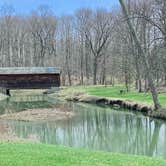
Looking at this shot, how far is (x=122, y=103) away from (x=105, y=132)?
12.7 metres

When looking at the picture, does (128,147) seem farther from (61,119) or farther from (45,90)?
(45,90)

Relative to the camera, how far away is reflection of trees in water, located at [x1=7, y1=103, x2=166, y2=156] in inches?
626

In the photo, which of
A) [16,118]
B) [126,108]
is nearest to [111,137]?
[16,118]

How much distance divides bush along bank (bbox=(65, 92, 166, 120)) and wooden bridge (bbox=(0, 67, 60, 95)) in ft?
34.8

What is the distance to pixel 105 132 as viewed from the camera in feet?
65.6

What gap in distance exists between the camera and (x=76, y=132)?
19.9m

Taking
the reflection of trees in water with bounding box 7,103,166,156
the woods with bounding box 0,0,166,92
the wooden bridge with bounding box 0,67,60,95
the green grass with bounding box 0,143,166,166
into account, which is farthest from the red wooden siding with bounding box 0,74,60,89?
the green grass with bounding box 0,143,166,166

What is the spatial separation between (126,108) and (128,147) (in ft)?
50.7

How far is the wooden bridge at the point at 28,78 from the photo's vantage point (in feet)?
182

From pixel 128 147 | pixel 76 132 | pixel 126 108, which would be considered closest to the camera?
pixel 128 147

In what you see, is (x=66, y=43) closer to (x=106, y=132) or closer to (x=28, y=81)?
(x=28, y=81)

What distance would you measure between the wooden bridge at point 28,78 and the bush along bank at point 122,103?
10597 millimetres

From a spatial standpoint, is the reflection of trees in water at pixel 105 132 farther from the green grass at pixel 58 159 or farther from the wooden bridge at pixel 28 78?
the wooden bridge at pixel 28 78

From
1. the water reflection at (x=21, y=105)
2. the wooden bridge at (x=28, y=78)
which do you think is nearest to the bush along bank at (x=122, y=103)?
the water reflection at (x=21, y=105)
